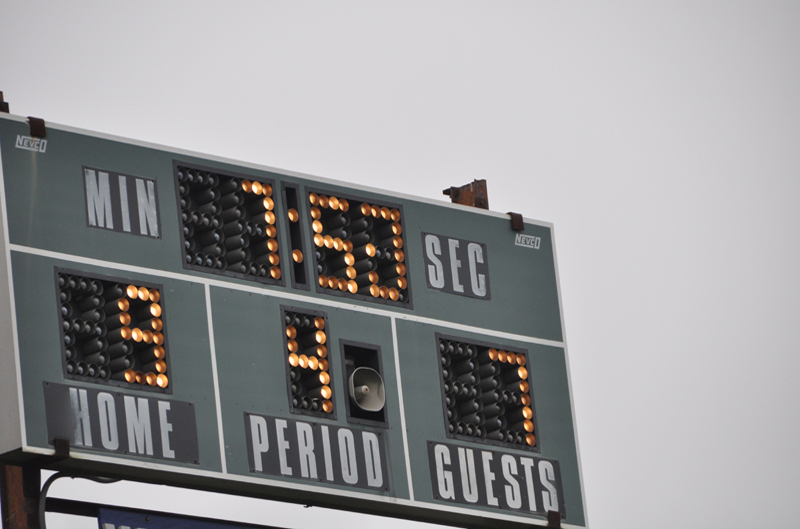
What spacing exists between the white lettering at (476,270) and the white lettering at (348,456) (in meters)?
2.15

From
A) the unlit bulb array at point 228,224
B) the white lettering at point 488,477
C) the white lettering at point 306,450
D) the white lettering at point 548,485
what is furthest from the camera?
the white lettering at point 548,485

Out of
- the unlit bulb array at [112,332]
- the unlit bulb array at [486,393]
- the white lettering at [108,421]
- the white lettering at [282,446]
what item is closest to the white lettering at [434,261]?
the unlit bulb array at [486,393]

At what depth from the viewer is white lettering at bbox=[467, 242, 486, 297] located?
58.5 ft

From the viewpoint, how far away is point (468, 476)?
1705 cm

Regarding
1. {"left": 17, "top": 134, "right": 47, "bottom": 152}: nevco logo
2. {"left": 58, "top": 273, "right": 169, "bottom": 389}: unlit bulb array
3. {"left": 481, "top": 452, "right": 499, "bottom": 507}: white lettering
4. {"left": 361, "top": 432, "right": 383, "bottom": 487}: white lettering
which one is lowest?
{"left": 481, "top": 452, "right": 499, "bottom": 507}: white lettering

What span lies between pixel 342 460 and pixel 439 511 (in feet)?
3.46

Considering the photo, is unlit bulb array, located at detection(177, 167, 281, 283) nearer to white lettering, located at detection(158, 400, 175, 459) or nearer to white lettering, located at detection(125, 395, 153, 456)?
white lettering, located at detection(158, 400, 175, 459)

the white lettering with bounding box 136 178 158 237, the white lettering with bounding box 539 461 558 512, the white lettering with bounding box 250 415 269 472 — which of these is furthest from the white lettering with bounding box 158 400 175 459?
the white lettering with bounding box 539 461 558 512

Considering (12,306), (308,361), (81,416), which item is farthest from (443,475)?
(12,306)

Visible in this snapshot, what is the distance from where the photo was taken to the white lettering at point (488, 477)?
17141mm

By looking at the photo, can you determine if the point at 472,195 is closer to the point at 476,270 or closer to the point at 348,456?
the point at 476,270

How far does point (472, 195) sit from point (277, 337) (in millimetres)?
3324

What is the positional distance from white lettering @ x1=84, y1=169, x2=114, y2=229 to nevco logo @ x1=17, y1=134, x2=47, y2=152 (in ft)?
1.30

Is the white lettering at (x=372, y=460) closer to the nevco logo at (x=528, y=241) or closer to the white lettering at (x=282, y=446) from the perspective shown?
the white lettering at (x=282, y=446)
